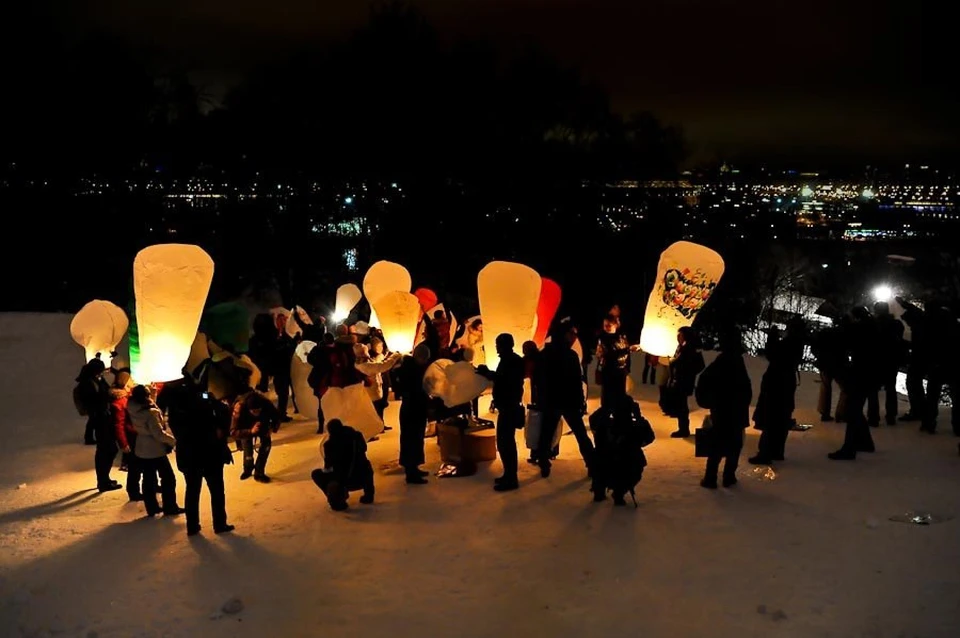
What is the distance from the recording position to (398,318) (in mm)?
11078

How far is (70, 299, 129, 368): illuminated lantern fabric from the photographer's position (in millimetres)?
10617

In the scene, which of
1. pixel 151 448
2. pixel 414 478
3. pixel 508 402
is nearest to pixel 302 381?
pixel 414 478

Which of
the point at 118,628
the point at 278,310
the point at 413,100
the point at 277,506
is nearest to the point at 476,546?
the point at 277,506

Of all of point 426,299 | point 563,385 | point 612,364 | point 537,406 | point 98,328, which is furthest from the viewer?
point 426,299

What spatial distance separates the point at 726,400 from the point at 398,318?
4638 mm

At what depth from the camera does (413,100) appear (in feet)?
A: 77.8

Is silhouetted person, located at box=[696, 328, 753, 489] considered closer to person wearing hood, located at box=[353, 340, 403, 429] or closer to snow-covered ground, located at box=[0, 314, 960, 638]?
snow-covered ground, located at box=[0, 314, 960, 638]

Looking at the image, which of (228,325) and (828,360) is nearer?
(228,325)

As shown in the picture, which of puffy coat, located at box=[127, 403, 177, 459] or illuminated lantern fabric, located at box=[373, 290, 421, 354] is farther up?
illuminated lantern fabric, located at box=[373, 290, 421, 354]

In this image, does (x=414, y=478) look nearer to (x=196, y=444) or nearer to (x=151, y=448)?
(x=196, y=444)

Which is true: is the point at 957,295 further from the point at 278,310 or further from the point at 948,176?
the point at 278,310

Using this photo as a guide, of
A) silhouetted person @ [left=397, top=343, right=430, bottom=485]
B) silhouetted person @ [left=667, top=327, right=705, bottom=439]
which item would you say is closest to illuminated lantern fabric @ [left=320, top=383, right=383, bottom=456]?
silhouetted person @ [left=397, top=343, right=430, bottom=485]

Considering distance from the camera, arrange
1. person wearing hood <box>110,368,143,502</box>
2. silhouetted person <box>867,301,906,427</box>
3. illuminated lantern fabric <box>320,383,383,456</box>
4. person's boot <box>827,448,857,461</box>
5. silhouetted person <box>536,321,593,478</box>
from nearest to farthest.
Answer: person wearing hood <box>110,368,143,502</box> → silhouetted person <box>536,321,593,478</box> → person's boot <box>827,448,857,461</box> → illuminated lantern fabric <box>320,383,383,456</box> → silhouetted person <box>867,301,906,427</box>

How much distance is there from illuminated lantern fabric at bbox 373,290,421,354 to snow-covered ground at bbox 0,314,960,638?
2209 millimetres
